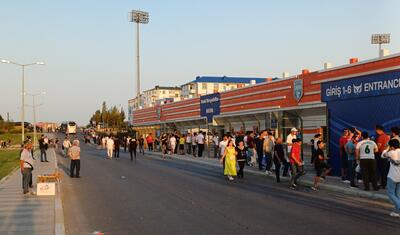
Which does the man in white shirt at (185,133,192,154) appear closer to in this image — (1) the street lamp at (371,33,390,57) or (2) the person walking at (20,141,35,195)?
(2) the person walking at (20,141,35,195)

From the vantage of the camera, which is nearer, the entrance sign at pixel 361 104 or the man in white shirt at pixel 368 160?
the man in white shirt at pixel 368 160

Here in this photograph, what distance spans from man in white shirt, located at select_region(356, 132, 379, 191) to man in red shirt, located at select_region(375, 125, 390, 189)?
53 cm

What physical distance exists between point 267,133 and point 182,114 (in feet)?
106

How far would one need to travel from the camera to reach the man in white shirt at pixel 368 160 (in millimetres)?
14211

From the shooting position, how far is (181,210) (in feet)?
39.4

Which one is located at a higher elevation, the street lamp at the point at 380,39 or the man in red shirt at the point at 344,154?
the street lamp at the point at 380,39

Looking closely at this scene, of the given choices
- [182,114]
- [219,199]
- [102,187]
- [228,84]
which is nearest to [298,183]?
[219,199]

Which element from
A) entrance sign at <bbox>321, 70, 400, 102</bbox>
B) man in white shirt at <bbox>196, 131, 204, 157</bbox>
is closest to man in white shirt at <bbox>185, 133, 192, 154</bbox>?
man in white shirt at <bbox>196, 131, 204, 157</bbox>

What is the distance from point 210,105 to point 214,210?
34.3 metres

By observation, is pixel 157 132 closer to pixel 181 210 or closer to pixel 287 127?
pixel 287 127

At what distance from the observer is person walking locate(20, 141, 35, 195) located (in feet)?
50.2

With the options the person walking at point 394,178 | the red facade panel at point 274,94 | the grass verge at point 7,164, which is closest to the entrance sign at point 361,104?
the red facade panel at point 274,94

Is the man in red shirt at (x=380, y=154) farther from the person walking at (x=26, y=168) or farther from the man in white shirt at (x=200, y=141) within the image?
the man in white shirt at (x=200, y=141)

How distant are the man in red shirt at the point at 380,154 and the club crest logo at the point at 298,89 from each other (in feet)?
49.8
